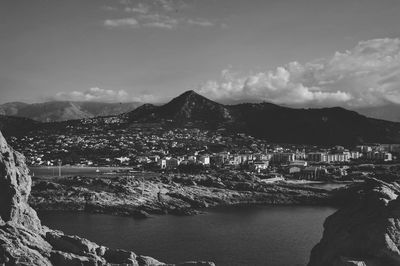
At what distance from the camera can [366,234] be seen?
18.7 m

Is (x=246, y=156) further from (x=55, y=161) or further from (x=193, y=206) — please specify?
(x=193, y=206)

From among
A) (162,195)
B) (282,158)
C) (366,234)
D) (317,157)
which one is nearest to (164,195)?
(162,195)

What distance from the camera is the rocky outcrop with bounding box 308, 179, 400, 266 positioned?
1791cm

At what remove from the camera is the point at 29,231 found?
19.3 meters

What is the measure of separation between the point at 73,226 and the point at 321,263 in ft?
106

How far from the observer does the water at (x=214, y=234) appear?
35.7 m

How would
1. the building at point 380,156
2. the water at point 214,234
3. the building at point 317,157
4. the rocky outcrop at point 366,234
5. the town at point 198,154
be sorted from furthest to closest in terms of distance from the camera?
the building at point 317,157, the building at point 380,156, the town at point 198,154, the water at point 214,234, the rocky outcrop at point 366,234

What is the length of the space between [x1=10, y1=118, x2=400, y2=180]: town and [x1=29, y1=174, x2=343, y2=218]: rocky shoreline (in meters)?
30.2

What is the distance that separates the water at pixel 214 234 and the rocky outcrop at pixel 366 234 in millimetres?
12404

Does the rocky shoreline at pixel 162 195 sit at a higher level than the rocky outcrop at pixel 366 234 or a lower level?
lower

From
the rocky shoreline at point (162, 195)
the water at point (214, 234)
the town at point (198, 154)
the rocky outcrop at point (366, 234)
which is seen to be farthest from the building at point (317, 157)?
the rocky outcrop at point (366, 234)

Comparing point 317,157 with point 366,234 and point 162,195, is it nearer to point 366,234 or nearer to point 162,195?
point 162,195

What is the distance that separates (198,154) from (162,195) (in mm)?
89502

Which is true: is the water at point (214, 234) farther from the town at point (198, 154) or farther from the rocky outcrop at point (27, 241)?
the town at point (198, 154)
